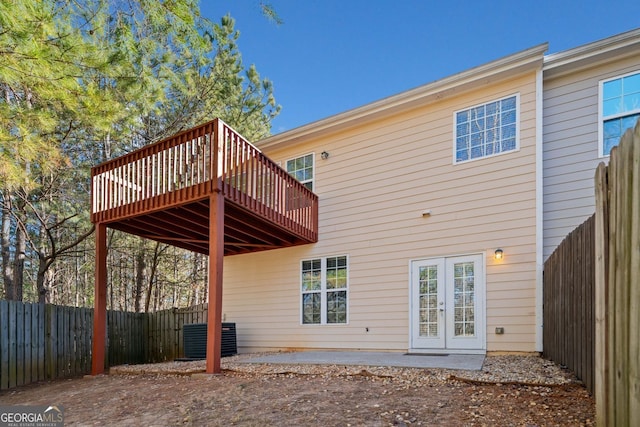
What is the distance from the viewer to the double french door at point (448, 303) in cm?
715

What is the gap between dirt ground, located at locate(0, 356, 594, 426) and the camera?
3.57m

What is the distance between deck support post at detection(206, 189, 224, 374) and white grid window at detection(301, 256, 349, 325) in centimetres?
314

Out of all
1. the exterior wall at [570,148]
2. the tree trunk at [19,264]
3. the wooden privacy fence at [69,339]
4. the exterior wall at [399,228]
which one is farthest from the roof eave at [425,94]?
the tree trunk at [19,264]

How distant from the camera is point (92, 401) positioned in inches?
210

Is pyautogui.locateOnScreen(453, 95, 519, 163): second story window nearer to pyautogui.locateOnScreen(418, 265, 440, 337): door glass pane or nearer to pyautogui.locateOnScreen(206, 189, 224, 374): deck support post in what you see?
pyautogui.locateOnScreen(418, 265, 440, 337): door glass pane

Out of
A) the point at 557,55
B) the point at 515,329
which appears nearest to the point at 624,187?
the point at 515,329

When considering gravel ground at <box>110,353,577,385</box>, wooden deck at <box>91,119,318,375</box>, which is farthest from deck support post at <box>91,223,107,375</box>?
gravel ground at <box>110,353,577,385</box>

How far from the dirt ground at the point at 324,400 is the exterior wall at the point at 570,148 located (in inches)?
131

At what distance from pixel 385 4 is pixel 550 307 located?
9442 millimetres

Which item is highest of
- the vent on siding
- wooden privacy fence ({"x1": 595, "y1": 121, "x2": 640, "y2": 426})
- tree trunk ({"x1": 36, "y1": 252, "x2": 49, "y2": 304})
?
wooden privacy fence ({"x1": 595, "y1": 121, "x2": 640, "y2": 426})

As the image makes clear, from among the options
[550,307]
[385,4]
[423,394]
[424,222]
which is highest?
[385,4]

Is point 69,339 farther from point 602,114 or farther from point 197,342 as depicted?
point 602,114

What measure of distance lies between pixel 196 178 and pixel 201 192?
1.05ft

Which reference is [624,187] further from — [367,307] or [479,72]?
[367,307]
